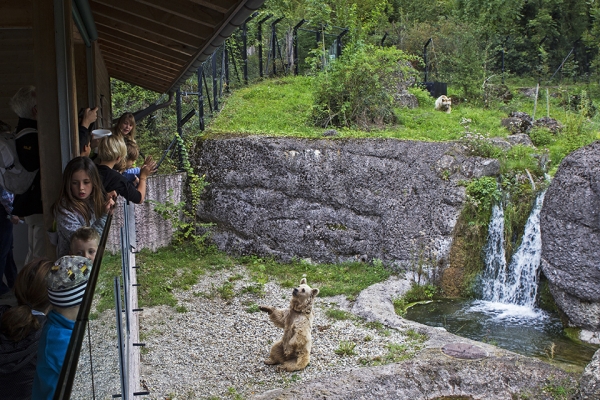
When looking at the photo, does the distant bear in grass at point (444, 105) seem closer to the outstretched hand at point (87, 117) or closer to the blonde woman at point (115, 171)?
the blonde woman at point (115, 171)

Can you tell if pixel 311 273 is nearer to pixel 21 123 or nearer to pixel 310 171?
pixel 310 171

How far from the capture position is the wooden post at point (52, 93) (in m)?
4.03

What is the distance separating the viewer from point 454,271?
11.3 m

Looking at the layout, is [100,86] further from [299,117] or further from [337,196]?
[299,117]

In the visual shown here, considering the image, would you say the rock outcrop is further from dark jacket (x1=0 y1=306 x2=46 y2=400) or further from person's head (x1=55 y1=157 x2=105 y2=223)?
dark jacket (x1=0 y1=306 x2=46 y2=400)

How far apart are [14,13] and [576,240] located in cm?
836

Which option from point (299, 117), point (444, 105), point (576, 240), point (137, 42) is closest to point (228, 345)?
point (137, 42)

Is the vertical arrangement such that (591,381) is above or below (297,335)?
below

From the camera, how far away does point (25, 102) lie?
4129 millimetres

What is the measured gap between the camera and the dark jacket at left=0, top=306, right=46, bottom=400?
8.88 feet

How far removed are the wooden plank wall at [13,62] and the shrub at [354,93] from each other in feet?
28.0

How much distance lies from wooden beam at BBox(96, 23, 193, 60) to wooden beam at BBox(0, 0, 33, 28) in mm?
1348

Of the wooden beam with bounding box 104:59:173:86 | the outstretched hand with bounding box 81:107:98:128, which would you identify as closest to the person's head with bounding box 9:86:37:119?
the outstretched hand with bounding box 81:107:98:128

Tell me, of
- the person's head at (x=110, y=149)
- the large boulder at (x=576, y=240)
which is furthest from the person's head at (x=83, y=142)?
the large boulder at (x=576, y=240)
